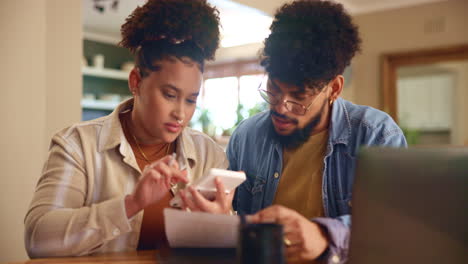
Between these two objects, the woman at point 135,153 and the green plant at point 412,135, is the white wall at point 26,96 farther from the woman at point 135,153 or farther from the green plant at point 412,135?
the green plant at point 412,135

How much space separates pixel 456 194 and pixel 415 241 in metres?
0.11

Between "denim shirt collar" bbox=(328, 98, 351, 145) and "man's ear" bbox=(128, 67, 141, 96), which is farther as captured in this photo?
"denim shirt collar" bbox=(328, 98, 351, 145)

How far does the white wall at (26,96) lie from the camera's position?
2.35 meters

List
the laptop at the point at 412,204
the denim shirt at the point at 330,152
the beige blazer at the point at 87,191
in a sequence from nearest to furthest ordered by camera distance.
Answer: the laptop at the point at 412,204 → the beige blazer at the point at 87,191 → the denim shirt at the point at 330,152

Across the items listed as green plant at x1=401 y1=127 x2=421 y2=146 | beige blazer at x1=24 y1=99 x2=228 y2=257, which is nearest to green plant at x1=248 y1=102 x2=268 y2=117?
green plant at x1=401 y1=127 x2=421 y2=146

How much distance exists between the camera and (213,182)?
117cm

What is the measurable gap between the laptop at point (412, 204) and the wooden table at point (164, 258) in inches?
13.2

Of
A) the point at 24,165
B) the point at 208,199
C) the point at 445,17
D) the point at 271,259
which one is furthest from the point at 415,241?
the point at 445,17

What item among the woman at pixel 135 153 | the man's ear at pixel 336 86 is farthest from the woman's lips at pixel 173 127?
the man's ear at pixel 336 86

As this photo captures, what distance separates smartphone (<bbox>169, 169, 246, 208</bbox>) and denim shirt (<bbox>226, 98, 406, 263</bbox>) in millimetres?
299

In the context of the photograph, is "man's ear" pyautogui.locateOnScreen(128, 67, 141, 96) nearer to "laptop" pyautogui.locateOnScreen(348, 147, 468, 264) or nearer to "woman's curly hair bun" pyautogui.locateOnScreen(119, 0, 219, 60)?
"woman's curly hair bun" pyautogui.locateOnScreen(119, 0, 219, 60)

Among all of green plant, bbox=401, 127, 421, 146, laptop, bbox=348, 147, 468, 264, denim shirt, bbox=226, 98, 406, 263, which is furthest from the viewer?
green plant, bbox=401, 127, 421, 146

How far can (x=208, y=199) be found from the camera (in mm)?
1294

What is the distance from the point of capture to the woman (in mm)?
1163
